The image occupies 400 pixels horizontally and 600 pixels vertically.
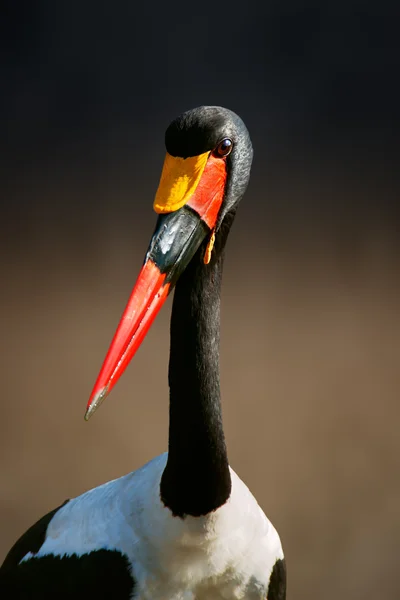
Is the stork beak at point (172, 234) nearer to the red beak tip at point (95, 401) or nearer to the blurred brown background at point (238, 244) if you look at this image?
the red beak tip at point (95, 401)

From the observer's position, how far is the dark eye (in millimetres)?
873

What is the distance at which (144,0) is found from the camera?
2.01m

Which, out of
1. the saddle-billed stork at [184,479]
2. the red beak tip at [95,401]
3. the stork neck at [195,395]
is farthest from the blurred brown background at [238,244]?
the red beak tip at [95,401]

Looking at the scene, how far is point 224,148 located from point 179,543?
443mm

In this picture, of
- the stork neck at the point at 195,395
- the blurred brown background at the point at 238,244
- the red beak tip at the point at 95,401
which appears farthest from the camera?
the blurred brown background at the point at 238,244

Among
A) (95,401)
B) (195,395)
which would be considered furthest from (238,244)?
(95,401)

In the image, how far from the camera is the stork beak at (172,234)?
32.3 inches

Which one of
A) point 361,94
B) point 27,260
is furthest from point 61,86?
point 361,94

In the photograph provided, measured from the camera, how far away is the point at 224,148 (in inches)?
34.6

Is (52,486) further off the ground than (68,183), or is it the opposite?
(68,183)

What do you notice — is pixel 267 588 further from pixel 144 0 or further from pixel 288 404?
pixel 144 0

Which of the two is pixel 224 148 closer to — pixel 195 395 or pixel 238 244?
pixel 195 395

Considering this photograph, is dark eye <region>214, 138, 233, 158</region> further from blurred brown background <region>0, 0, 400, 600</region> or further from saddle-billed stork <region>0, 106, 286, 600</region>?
blurred brown background <region>0, 0, 400, 600</region>

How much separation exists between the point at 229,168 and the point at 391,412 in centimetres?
132
